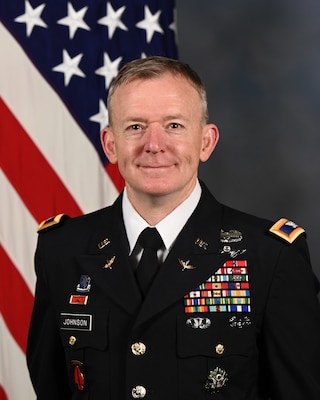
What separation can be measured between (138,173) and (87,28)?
149 cm

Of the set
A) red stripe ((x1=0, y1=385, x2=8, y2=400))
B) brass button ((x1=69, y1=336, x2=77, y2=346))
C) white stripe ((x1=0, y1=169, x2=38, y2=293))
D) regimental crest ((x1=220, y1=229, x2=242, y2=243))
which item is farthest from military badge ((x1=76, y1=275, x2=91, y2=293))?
red stripe ((x1=0, y1=385, x2=8, y2=400))

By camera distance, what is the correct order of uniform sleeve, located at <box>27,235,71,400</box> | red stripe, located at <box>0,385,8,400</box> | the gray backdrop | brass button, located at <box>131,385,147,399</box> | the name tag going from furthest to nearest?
the gray backdrop < red stripe, located at <box>0,385,8,400</box> < uniform sleeve, located at <box>27,235,71,400</box> < the name tag < brass button, located at <box>131,385,147,399</box>

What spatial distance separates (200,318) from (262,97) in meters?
2.22

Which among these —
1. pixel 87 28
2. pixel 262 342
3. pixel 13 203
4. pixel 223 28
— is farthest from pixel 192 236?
pixel 223 28

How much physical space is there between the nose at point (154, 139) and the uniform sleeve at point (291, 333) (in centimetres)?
42

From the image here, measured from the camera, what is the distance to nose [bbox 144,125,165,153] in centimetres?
196

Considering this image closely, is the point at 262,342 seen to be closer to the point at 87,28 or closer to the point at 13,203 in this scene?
the point at 13,203

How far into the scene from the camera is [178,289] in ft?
6.58

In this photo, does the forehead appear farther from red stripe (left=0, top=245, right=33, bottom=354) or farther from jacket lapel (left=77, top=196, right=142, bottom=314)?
red stripe (left=0, top=245, right=33, bottom=354)

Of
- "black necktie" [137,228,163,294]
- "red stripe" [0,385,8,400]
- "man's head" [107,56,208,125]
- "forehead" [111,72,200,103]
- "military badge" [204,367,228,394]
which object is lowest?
"red stripe" [0,385,8,400]

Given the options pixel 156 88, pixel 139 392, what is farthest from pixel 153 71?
pixel 139 392

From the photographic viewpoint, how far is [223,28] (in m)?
4.06

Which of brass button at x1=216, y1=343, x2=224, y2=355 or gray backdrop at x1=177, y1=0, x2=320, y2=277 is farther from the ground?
gray backdrop at x1=177, y1=0, x2=320, y2=277

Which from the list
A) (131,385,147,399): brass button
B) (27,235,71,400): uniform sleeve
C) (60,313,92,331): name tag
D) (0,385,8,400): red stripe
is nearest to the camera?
(131,385,147,399): brass button
